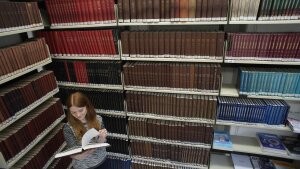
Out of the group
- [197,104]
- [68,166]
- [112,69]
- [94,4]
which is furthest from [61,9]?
[68,166]

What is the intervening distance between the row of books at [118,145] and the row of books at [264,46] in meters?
1.67

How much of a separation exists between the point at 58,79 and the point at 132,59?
99cm

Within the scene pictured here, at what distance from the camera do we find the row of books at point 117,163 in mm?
2730

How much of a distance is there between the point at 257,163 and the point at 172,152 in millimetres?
1004

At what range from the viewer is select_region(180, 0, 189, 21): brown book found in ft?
5.69

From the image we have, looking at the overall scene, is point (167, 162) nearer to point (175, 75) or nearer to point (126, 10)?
point (175, 75)

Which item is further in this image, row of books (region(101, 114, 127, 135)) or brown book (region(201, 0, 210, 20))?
row of books (region(101, 114, 127, 135))

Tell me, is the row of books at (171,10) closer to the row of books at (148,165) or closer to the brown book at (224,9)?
the brown book at (224,9)

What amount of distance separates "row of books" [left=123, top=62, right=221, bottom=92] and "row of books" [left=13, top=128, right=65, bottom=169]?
1.08 metres

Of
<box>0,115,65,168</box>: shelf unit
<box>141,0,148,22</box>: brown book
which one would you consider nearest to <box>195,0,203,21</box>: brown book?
<box>141,0,148,22</box>: brown book

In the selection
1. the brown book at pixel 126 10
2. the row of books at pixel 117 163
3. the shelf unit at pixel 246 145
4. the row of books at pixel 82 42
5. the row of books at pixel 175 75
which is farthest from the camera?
the row of books at pixel 117 163

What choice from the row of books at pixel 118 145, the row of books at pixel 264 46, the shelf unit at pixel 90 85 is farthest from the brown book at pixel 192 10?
the row of books at pixel 118 145

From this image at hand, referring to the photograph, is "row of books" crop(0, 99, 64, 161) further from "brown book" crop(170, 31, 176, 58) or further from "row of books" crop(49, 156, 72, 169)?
"brown book" crop(170, 31, 176, 58)

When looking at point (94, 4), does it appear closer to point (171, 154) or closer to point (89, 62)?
point (89, 62)
